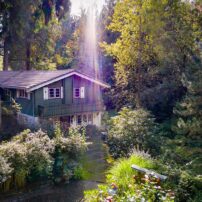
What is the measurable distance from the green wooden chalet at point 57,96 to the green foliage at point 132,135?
589 cm

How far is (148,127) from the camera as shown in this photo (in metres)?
14.3

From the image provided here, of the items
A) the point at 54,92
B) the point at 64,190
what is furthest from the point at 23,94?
the point at 64,190

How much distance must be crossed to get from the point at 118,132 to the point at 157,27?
27.0 feet

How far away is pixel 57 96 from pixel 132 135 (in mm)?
8938

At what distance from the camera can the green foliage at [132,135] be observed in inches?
534

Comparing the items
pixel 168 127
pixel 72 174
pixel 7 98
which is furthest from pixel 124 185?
pixel 7 98

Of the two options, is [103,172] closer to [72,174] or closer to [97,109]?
[72,174]

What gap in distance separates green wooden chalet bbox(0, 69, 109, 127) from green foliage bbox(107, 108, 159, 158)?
589cm

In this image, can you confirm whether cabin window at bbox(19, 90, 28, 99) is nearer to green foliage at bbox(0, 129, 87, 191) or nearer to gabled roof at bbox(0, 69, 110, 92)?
gabled roof at bbox(0, 69, 110, 92)

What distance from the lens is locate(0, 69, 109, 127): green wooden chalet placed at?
1984 cm

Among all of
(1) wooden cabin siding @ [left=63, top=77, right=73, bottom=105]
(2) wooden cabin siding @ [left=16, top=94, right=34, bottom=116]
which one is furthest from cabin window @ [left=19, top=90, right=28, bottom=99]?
(1) wooden cabin siding @ [left=63, top=77, right=73, bottom=105]

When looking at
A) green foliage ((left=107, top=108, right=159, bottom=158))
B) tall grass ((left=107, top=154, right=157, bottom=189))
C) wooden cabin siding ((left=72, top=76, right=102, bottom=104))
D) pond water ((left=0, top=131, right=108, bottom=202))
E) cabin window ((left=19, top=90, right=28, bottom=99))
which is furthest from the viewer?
wooden cabin siding ((left=72, top=76, right=102, bottom=104))

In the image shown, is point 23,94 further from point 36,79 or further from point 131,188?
point 131,188

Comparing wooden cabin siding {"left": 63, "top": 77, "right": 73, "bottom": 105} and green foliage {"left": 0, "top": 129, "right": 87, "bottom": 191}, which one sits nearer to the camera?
green foliage {"left": 0, "top": 129, "right": 87, "bottom": 191}
